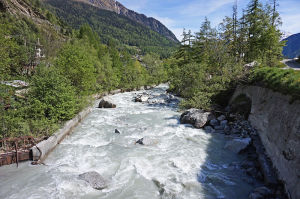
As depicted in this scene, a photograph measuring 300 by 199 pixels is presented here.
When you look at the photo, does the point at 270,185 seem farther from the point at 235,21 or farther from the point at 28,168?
the point at 235,21

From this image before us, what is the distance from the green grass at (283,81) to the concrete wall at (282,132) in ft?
1.06

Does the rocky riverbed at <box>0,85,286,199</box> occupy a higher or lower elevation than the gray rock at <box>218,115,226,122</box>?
lower

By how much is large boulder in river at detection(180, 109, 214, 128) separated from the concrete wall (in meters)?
4.10

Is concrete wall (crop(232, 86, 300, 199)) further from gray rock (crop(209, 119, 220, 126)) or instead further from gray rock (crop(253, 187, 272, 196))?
gray rock (crop(209, 119, 220, 126))

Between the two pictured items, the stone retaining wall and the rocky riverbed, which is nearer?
the rocky riverbed

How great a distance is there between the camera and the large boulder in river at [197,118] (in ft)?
50.4

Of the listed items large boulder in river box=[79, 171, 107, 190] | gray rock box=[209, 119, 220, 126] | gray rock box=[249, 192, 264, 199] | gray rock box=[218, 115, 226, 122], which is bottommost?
gray rock box=[249, 192, 264, 199]

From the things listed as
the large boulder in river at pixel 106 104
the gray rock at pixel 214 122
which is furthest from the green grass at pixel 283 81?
the large boulder in river at pixel 106 104

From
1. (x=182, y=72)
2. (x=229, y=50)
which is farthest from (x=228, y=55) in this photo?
(x=182, y=72)

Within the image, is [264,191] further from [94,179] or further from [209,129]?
[209,129]

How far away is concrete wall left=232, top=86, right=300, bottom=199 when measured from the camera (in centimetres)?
636

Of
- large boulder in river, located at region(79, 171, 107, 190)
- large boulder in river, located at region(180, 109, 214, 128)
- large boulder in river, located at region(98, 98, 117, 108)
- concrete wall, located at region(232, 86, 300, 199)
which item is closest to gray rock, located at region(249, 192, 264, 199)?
concrete wall, located at region(232, 86, 300, 199)

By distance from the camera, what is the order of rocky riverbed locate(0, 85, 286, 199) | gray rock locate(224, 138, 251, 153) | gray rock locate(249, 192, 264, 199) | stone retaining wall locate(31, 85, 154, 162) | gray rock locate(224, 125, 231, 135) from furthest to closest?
gray rock locate(224, 125, 231, 135) → gray rock locate(224, 138, 251, 153) → stone retaining wall locate(31, 85, 154, 162) → rocky riverbed locate(0, 85, 286, 199) → gray rock locate(249, 192, 264, 199)

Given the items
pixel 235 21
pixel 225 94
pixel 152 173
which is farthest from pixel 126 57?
pixel 152 173
